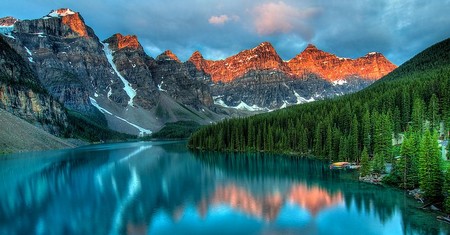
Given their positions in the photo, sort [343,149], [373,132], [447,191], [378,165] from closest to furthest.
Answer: [447,191]
[378,165]
[373,132]
[343,149]

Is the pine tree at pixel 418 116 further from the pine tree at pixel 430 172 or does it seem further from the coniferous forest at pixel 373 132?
the pine tree at pixel 430 172

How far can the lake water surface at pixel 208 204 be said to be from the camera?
37312 millimetres

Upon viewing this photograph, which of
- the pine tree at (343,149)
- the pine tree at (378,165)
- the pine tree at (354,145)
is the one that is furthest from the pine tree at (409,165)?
the pine tree at (343,149)

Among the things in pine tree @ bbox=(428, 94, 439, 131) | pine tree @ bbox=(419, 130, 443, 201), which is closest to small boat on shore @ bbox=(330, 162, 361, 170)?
pine tree @ bbox=(428, 94, 439, 131)

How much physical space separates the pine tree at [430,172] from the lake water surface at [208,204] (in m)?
2.51

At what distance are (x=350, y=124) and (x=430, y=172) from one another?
183ft

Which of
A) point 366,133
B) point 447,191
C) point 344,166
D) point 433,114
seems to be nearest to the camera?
point 447,191

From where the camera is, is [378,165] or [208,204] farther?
[378,165]

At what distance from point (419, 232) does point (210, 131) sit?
12686 cm

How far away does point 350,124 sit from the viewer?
317ft

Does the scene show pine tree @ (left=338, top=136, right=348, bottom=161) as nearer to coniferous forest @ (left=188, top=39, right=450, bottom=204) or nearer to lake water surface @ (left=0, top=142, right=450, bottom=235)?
coniferous forest @ (left=188, top=39, right=450, bottom=204)

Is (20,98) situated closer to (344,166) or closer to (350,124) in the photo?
(350,124)

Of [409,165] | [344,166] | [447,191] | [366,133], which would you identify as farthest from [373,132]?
[447,191]

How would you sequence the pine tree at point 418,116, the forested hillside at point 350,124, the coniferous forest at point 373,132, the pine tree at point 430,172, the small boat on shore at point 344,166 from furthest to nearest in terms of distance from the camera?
the forested hillside at point 350,124 < the pine tree at point 418,116 < the small boat on shore at point 344,166 < the coniferous forest at point 373,132 < the pine tree at point 430,172
